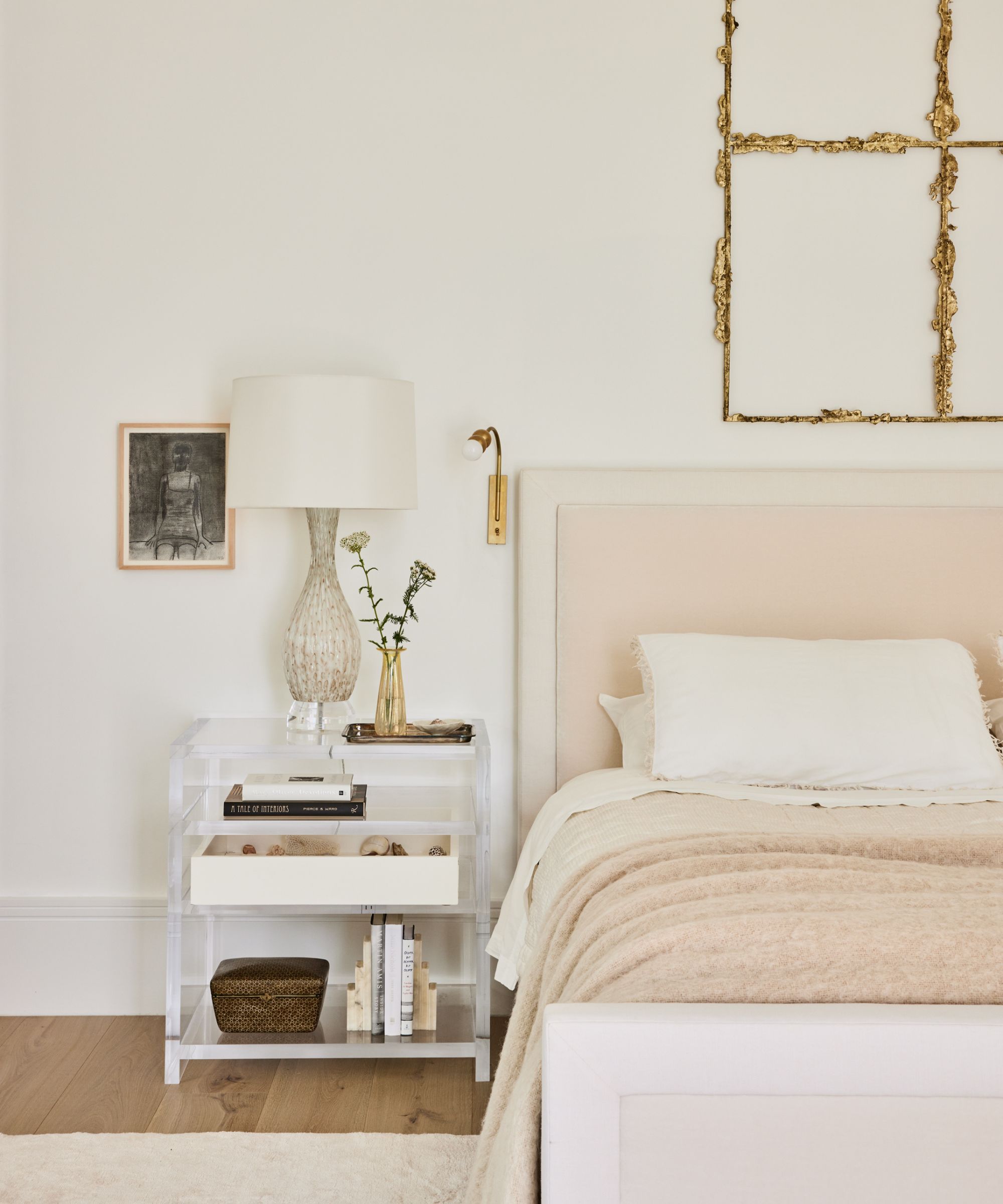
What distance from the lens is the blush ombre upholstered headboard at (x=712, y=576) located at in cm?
268

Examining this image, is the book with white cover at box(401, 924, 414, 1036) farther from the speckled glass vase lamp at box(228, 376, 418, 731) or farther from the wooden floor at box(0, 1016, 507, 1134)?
the speckled glass vase lamp at box(228, 376, 418, 731)

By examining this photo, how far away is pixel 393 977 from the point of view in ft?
7.84

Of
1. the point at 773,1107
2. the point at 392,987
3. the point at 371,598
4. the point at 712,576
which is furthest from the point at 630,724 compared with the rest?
the point at 773,1107

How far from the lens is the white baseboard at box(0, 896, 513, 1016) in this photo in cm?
272

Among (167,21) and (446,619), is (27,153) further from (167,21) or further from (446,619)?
(446,619)

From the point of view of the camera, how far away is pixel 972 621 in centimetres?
268

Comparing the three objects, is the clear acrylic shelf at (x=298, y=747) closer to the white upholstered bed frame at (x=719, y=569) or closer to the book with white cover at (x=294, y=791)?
the book with white cover at (x=294, y=791)

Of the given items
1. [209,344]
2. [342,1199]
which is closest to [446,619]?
[209,344]

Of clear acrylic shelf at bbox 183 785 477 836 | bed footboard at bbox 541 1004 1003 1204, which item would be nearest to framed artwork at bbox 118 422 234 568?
clear acrylic shelf at bbox 183 785 477 836

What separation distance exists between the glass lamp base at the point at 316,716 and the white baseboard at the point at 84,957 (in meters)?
0.61

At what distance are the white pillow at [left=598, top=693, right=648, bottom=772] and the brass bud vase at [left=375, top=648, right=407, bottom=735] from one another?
495 millimetres

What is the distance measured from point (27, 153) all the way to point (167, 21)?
1.53 feet

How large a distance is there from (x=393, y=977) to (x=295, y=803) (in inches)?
17.3

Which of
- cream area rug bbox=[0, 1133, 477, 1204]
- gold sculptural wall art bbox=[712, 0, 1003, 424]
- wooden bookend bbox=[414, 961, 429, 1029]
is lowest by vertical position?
cream area rug bbox=[0, 1133, 477, 1204]
